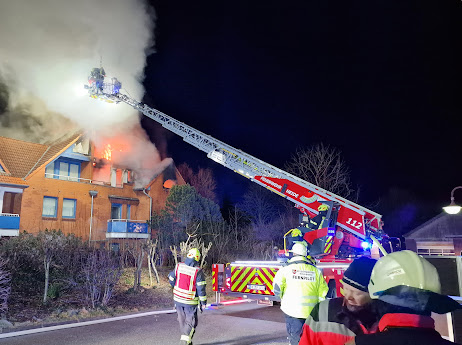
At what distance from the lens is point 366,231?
10.2m

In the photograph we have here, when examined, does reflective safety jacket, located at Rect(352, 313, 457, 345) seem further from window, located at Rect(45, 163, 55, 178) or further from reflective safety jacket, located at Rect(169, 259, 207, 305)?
window, located at Rect(45, 163, 55, 178)

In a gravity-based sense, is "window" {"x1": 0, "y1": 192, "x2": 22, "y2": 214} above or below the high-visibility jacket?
above

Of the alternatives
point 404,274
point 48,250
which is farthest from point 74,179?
point 404,274

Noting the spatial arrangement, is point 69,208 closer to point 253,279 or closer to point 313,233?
point 253,279

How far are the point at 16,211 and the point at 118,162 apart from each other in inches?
268

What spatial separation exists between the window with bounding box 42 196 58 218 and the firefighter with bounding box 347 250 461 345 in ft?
71.7

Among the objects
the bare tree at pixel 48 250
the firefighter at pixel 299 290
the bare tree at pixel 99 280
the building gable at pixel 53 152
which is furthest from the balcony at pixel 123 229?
the firefighter at pixel 299 290

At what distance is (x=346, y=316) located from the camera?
1966mm

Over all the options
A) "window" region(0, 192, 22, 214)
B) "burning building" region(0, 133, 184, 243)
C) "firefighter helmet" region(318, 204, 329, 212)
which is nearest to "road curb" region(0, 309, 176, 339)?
"firefighter helmet" region(318, 204, 329, 212)

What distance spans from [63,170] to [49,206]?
7.91 feet

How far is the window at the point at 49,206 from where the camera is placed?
20797 millimetres

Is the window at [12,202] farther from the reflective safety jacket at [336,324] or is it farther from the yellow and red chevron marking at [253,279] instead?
the reflective safety jacket at [336,324]

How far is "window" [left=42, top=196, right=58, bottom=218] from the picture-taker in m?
20.8

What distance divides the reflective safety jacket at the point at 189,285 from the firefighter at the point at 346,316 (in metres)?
4.32
